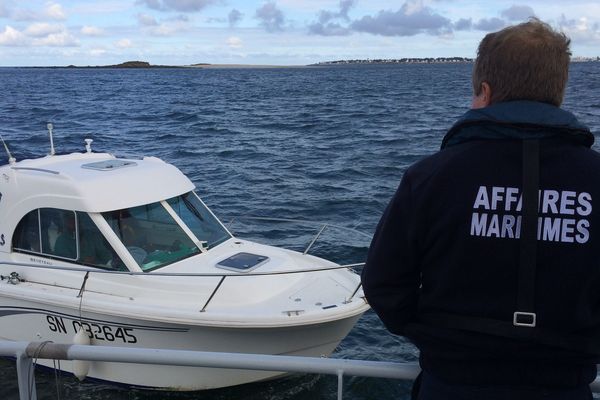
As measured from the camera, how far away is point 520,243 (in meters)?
1.87

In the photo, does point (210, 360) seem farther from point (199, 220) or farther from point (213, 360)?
point (199, 220)

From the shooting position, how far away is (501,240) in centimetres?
188

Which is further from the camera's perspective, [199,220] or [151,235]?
[199,220]

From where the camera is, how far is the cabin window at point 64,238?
23.3ft

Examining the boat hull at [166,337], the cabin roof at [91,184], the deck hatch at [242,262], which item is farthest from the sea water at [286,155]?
the cabin roof at [91,184]

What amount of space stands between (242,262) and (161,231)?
102 cm

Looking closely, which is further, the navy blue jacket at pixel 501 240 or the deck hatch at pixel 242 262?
the deck hatch at pixel 242 262

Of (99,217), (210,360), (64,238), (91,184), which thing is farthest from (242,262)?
(210,360)

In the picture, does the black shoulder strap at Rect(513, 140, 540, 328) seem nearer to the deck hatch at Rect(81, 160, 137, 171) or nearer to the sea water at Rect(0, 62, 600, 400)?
the sea water at Rect(0, 62, 600, 400)

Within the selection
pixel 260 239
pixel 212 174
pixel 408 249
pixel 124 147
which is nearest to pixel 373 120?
pixel 124 147

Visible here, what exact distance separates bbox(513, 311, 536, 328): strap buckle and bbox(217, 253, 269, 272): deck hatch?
531cm

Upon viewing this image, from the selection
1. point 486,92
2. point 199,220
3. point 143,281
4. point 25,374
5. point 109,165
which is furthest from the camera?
point 199,220

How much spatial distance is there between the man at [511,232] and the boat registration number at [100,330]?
17.5 feet

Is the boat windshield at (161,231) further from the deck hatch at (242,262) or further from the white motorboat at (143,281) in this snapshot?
the deck hatch at (242,262)
